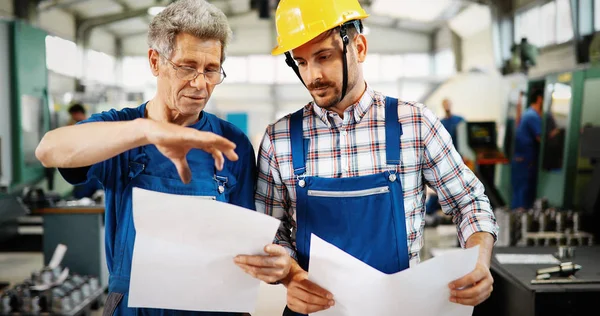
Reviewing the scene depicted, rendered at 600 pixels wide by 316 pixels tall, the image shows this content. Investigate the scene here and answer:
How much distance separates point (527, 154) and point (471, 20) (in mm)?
6030

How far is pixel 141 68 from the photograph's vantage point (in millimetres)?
16516

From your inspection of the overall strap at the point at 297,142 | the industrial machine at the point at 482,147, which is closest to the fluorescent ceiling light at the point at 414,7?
the industrial machine at the point at 482,147

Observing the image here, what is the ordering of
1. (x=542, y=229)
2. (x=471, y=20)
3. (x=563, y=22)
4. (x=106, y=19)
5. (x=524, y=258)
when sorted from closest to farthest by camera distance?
(x=524, y=258) < (x=542, y=229) < (x=563, y=22) < (x=471, y=20) < (x=106, y=19)

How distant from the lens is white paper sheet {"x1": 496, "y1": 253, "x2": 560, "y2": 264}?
249 cm

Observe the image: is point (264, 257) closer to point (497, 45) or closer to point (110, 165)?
point (110, 165)

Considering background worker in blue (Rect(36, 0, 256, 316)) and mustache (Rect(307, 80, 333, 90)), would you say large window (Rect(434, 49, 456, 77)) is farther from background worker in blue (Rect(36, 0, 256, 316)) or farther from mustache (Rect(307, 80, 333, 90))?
background worker in blue (Rect(36, 0, 256, 316))

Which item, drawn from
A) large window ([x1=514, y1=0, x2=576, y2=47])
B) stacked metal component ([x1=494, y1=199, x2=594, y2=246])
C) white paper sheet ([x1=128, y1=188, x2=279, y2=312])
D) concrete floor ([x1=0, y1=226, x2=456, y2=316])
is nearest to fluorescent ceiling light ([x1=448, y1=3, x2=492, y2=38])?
large window ([x1=514, y1=0, x2=576, y2=47])

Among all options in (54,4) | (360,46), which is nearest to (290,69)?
(54,4)

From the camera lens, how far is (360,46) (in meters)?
1.57

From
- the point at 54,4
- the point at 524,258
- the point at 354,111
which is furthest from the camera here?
the point at 54,4

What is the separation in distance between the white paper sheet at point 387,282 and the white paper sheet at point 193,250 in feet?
0.53

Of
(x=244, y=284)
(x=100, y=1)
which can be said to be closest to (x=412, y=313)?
(x=244, y=284)

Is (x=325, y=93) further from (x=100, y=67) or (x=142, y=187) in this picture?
(x=100, y=67)

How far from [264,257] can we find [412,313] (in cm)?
42
